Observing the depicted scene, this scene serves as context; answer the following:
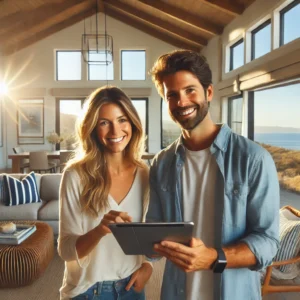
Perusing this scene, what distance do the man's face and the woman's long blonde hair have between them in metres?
0.29

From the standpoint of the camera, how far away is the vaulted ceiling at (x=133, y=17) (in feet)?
22.4

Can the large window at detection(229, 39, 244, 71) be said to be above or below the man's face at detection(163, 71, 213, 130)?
above

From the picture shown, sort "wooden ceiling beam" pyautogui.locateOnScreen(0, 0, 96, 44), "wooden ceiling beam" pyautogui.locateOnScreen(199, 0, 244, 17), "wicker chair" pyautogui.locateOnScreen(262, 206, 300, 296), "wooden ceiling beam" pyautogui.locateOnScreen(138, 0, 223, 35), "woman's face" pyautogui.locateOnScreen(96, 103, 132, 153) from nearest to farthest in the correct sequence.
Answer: "woman's face" pyautogui.locateOnScreen(96, 103, 132, 153)
"wicker chair" pyautogui.locateOnScreen(262, 206, 300, 296)
"wooden ceiling beam" pyautogui.locateOnScreen(199, 0, 244, 17)
"wooden ceiling beam" pyautogui.locateOnScreen(138, 0, 223, 35)
"wooden ceiling beam" pyautogui.locateOnScreen(0, 0, 96, 44)

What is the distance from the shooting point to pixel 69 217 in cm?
139

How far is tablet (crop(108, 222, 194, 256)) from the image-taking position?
0.97 metres

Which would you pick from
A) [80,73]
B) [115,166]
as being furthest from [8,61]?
[115,166]

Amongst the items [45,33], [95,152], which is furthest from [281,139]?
[45,33]

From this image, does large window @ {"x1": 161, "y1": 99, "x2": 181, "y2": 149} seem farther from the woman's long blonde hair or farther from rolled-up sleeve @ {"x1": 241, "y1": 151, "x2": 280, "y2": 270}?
rolled-up sleeve @ {"x1": 241, "y1": 151, "x2": 280, "y2": 270}

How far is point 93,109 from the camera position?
1449 millimetres

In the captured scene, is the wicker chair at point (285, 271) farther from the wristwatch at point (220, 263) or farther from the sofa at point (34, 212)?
the sofa at point (34, 212)

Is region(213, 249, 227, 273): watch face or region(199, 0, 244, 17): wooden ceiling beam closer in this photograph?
region(213, 249, 227, 273): watch face

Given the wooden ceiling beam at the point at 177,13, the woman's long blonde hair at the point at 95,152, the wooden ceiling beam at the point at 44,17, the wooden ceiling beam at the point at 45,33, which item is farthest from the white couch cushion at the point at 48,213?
the wooden ceiling beam at the point at 45,33

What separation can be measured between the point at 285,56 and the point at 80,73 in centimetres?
728

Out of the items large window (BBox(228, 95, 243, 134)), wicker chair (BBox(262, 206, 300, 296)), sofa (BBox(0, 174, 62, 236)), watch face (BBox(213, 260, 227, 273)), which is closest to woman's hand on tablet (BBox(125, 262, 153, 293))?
watch face (BBox(213, 260, 227, 273))
